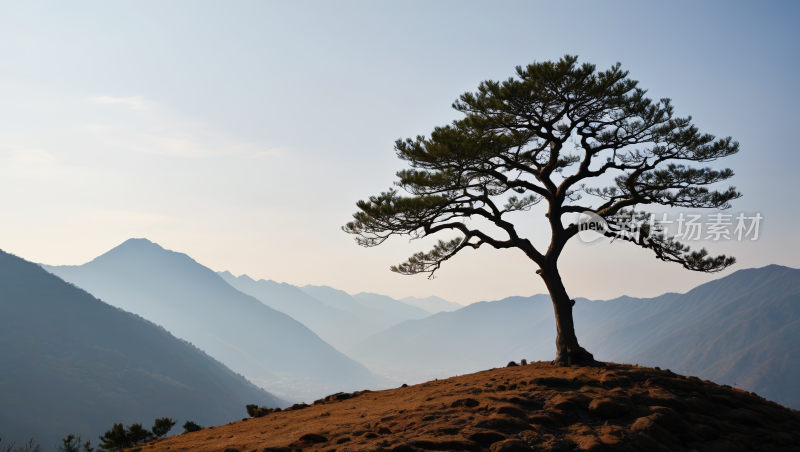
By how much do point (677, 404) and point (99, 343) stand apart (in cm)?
20041

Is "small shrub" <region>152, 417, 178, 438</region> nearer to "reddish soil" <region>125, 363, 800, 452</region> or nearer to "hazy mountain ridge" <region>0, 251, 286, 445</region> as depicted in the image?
"reddish soil" <region>125, 363, 800, 452</region>

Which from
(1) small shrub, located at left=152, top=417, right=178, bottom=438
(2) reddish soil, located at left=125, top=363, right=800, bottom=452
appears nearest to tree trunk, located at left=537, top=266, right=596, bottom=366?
(2) reddish soil, located at left=125, top=363, right=800, bottom=452

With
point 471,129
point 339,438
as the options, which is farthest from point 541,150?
point 339,438

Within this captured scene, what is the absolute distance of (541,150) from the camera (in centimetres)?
1470

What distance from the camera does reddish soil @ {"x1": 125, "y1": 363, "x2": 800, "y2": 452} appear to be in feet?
24.1

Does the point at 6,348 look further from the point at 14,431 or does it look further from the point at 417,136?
the point at 417,136

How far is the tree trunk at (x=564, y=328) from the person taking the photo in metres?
12.9

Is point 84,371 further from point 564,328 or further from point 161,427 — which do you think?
point 564,328

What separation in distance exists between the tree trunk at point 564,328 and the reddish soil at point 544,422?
1.83 m

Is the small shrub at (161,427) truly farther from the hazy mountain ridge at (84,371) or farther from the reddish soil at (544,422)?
the hazy mountain ridge at (84,371)

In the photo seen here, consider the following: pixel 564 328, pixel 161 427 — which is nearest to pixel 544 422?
pixel 564 328

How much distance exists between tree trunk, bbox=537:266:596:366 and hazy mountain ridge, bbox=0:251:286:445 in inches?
5199

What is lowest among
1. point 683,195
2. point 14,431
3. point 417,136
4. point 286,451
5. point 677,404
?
point 14,431

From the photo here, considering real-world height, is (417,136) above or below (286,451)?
above
